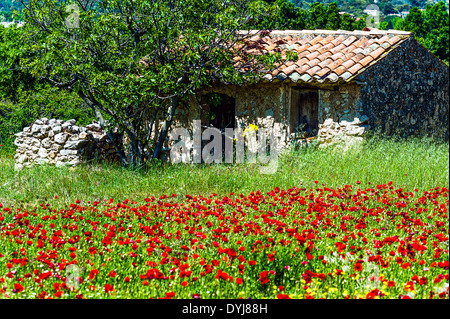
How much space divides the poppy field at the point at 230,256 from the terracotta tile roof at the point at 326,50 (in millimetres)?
5304

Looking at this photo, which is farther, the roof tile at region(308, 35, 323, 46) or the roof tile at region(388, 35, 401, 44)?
the roof tile at region(308, 35, 323, 46)

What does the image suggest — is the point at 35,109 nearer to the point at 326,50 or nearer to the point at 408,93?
the point at 326,50

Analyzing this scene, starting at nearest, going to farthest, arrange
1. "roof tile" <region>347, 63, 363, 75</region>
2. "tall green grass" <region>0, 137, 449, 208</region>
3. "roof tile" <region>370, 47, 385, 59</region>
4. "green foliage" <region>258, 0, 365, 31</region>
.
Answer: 1. "tall green grass" <region>0, 137, 449, 208</region>
2. "roof tile" <region>347, 63, 363, 75</region>
3. "roof tile" <region>370, 47, 385, 59</region>
4. "green foliage" <region>258, 0, 365, 31</region>

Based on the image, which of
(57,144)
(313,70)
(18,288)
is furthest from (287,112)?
(18,288)

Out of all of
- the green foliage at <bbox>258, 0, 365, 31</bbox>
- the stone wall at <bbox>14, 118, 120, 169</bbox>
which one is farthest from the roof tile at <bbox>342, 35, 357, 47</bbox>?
the green foliage at <bbox>258, 0, 365, 31</bbox>

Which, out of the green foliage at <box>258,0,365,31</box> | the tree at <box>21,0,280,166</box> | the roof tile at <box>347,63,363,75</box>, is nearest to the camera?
the tree at <box>21,0,280,166</box>

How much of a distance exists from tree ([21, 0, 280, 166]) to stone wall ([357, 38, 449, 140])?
2.98 meters

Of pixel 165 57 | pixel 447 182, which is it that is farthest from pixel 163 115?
pixel 447 182

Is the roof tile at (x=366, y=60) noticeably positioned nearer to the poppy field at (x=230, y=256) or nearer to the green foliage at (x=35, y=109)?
the poppy field at (x=230, y=256)

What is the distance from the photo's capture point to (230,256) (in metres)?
4.21

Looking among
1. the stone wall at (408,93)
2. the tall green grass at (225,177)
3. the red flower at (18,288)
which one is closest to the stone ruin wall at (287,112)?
the stone wall at (408,93)

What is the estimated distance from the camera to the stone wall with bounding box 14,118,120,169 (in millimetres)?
11734

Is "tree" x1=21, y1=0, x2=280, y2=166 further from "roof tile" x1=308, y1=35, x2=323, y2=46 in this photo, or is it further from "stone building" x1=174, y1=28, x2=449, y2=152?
"roof tile" x1=308, y1=35, x2=323, y2=46

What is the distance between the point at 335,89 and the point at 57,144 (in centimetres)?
678
